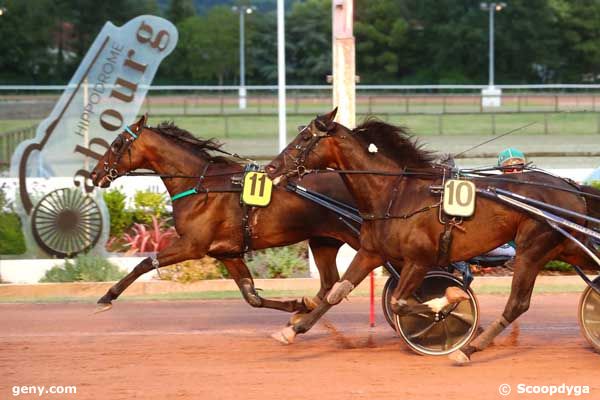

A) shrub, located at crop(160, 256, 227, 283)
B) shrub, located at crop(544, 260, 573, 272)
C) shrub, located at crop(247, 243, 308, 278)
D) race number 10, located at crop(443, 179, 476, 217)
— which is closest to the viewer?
race number 10, located at crop(443, 179, 476, 217)

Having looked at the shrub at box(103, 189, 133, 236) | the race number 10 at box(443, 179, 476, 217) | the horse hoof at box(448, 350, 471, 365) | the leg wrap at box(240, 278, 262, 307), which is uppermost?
the race number 10 at box(443, 179, 476, 217)

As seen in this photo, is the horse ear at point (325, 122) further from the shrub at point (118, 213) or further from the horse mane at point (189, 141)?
the shrub at point (118, 213)

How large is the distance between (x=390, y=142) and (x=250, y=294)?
1747 mm

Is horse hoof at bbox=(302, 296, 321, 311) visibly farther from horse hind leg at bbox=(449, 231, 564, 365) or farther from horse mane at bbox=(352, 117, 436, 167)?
horse mane at bbox=(352, 117, 436, 167)

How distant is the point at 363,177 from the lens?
7500 millimetres

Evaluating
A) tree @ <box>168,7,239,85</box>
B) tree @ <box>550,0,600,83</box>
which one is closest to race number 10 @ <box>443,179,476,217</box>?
tree @ <box>168,7,239,85</box>

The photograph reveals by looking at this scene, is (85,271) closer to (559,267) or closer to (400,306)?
(400,306)

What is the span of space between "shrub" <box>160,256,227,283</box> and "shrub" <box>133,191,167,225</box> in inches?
64.3

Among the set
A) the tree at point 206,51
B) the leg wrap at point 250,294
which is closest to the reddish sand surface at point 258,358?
the leg wrap at point 250,294

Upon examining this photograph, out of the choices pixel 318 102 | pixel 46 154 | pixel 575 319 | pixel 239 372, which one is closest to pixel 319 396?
pixel 239 372

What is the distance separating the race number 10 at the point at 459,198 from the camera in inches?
283

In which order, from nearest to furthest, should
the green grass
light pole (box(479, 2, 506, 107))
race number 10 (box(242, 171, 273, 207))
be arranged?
race number 10 (box(242, 171, 273, 207)) → the green grass → light pole (box(479, 2, 506, 107))

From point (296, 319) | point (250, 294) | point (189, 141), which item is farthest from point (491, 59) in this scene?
point (250, 294)

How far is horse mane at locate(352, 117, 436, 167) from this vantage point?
761 centimetres
